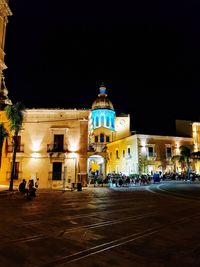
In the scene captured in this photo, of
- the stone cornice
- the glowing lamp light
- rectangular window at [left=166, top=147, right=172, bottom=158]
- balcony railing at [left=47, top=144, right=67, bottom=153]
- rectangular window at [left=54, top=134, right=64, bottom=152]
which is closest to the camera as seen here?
the stone cornice

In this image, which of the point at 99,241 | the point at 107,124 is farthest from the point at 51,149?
the point at 107,124

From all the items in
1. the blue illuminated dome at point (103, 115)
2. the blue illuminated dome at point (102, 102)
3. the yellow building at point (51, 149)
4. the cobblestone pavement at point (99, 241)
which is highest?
the blue illuminated dome at point (102, 102)

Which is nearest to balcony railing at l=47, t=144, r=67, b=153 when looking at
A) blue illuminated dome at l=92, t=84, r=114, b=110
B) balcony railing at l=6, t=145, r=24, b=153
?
balcony railing at l=6, t=145, r=24, b=153

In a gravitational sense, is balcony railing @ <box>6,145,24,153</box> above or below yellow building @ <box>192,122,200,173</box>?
below

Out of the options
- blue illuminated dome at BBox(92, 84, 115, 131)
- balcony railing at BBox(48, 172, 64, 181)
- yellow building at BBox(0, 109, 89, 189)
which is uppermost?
blue illuminated dome at BBox(92, 84, 115, 131)

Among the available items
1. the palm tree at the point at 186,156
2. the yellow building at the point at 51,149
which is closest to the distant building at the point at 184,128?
the palm tree at the point at 186,156

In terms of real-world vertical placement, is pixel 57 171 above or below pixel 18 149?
below

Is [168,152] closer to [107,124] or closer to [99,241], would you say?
[107,124]

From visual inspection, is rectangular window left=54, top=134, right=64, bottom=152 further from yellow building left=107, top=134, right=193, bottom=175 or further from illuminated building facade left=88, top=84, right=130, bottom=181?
illuminated building facade left=88, top=84, right=130, bottom=181

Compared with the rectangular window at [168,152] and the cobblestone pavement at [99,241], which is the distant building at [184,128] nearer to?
the rectangular window at [168,152]

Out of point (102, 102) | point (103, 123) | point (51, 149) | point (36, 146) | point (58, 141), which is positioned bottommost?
point (51, 149)

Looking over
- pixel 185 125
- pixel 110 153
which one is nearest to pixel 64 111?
pixel 110 153

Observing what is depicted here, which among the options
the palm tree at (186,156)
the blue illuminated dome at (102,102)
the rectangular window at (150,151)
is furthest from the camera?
the blue illuminated dome at (102,102)

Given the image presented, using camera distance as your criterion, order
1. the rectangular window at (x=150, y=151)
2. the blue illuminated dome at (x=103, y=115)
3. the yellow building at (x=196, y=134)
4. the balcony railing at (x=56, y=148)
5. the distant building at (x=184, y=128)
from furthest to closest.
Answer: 1. the blue illuminated dome at (x=103, y=115)
2. the distant building at (x=184, y=128)
3. the yellow building at (x=196, y=134)
4. the rectangular window at (x=150, y=151)
5. the balcony railing at (x=56, y=148)
